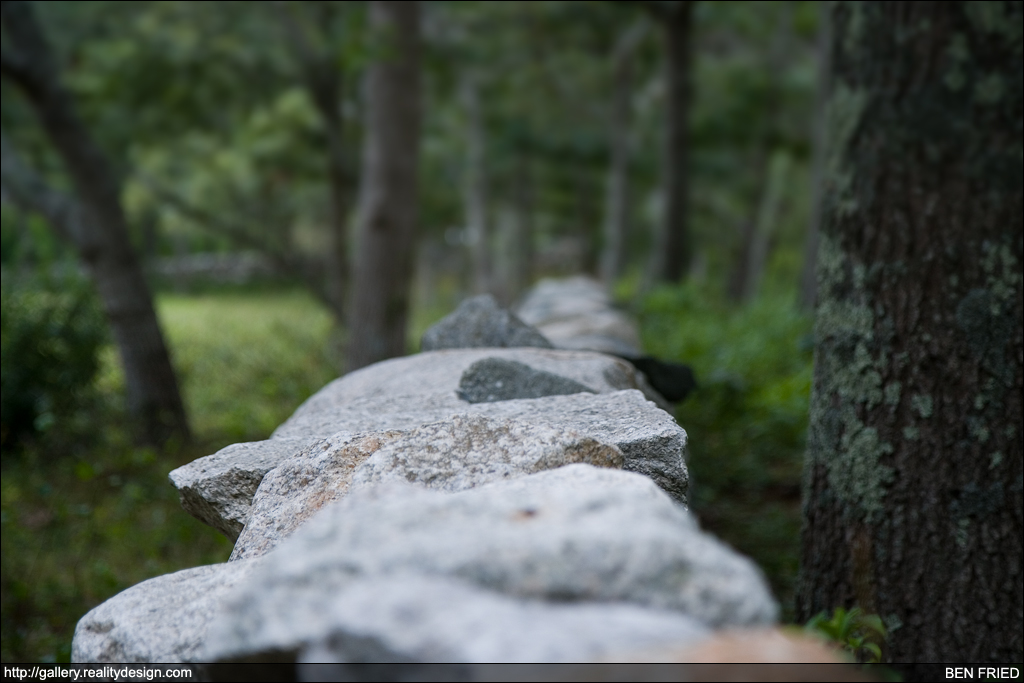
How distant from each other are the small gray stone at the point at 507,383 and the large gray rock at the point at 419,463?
0.79 metres

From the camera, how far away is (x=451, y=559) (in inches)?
44.3

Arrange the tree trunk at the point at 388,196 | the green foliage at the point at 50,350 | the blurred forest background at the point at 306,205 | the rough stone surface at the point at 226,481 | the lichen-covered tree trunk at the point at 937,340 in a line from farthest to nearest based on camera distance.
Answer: the tree trunk at the point at 388,196 → the green foliage at the point at 50,350 → the blurred forest background at the point at 306,205 → the lichen-covered tree trunk at the point at 937,340 → the rough stone surface at the point at 226,481

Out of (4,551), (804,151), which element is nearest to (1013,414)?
(4,551)

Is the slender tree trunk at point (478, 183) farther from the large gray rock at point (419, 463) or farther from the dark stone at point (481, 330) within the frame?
the large gray rock at point (419, 463)

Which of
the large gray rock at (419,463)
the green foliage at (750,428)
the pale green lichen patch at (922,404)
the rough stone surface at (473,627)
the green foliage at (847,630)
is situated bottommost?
the green foliage at (750,428)

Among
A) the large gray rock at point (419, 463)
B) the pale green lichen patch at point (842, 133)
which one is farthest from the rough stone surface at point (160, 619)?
the pale green lichen patch at point (842, 133)

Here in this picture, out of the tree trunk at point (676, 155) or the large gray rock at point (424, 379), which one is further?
the tree trunk at point (676, 155)

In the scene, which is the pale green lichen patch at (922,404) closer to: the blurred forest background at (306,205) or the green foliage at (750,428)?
the green foliage at (750,428)

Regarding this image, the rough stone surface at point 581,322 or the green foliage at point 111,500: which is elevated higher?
the rough stone surface at point 581,322

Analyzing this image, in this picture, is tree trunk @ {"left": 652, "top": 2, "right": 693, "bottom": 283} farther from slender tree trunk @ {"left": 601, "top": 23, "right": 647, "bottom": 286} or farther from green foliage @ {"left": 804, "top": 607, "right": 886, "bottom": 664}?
green foliage @ {"left": 804, "top": 607, "right": 886, "bottom": 664}

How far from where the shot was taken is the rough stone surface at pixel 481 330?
141 inches

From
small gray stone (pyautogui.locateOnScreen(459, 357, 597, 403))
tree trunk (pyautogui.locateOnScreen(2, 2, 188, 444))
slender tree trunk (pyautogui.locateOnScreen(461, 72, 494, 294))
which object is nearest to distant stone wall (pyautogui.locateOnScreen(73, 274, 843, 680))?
small gray stone (pyautogui.locateOnScreen(459, 357, 597, 403))

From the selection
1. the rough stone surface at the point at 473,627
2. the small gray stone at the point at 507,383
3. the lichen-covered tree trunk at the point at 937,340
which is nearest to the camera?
the rough stone surface at the point at 473,627

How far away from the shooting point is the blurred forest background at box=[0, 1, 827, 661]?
4.68 metres
